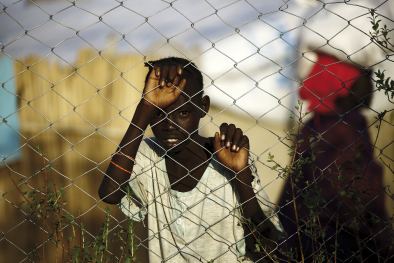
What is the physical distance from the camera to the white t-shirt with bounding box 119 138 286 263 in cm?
154

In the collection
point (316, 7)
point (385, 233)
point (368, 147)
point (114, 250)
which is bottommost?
point (114, 250)

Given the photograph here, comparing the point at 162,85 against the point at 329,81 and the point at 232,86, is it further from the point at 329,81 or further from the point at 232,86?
the point at 329,81

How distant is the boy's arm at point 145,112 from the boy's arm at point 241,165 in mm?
268

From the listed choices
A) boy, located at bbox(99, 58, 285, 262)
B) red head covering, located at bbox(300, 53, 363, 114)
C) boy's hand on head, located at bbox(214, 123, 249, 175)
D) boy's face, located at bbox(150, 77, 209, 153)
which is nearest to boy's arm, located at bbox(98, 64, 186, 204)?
boy, located at bbox(99, 58, 285, 262)

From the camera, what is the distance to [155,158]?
1708 mm

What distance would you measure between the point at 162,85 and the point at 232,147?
0.38 metres

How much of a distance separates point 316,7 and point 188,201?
1674mm

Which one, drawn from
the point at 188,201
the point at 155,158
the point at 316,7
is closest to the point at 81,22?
the point at 155,158

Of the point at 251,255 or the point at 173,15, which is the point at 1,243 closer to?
the point at 251,255

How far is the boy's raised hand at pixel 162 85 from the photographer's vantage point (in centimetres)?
120

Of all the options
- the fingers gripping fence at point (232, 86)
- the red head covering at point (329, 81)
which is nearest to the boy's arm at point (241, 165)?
the fingers gripping fence at point (232, 86)

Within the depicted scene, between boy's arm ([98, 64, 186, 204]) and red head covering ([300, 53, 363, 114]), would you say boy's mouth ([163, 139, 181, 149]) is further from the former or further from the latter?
red head covering ([300, 53, 363, 114])

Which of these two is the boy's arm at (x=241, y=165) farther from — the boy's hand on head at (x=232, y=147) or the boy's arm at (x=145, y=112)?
the boy's arm at (x=145, y=112)

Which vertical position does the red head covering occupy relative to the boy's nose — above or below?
below
